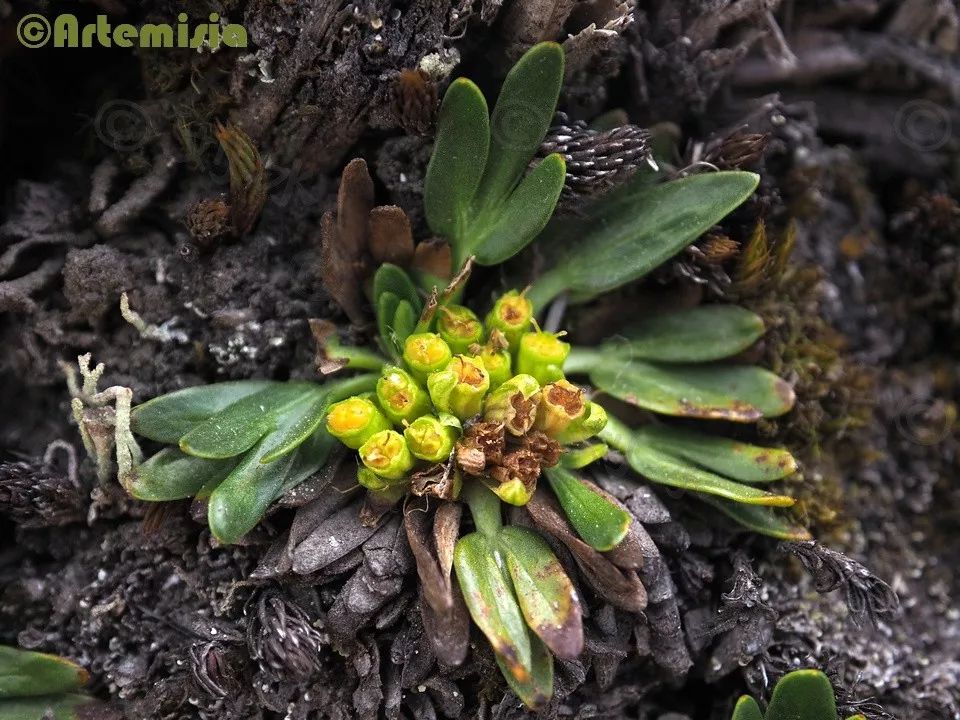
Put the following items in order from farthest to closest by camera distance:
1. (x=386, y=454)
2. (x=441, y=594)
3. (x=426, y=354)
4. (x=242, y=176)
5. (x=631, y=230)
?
(x=631, y=230) < (x=242, y=176) < (x=426, y=354) < (x=386, y=454) < (x=441, y=594)

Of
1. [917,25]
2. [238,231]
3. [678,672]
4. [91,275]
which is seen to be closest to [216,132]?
[238,231]

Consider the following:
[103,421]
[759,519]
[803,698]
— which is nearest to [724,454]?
[759,519]

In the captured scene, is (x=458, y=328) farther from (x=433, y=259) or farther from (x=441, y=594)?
(x=441, y=594)

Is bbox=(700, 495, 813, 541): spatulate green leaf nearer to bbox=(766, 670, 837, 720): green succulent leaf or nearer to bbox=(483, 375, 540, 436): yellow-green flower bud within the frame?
bbox=(766, 670, 837, 720): green succulent leaf

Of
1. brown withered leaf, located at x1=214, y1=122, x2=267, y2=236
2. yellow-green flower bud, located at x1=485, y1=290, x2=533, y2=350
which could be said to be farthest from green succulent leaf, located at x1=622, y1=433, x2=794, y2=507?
brown withered leaf, located at x1=214, y1=122, x2=267, y2=236

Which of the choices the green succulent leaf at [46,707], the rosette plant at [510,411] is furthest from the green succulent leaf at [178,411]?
the green succulent leaf at [46,707]

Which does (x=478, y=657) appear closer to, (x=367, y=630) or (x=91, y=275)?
(x=367, y=630)

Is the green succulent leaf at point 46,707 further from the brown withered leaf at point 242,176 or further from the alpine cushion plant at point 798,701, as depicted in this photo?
the alpine cushion plant at point 798,701
